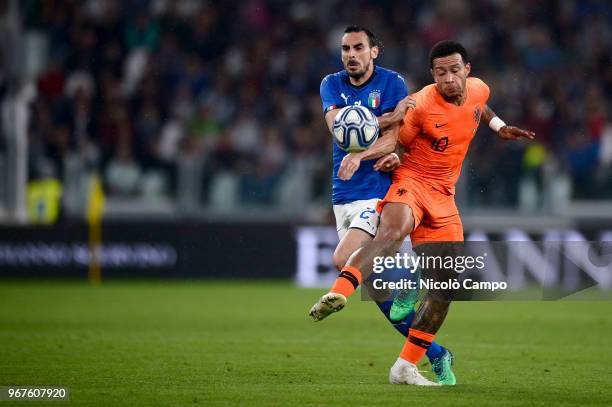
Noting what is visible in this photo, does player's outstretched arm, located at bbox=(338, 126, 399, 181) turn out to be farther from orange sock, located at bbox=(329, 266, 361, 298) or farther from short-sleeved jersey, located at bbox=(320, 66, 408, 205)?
orange sock, located at bbox=(329, 266, 361, 298)

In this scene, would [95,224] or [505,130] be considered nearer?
[505,130]

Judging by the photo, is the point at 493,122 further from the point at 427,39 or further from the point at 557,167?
the point at 427,39

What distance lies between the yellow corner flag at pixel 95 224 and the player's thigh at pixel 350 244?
10.7 m

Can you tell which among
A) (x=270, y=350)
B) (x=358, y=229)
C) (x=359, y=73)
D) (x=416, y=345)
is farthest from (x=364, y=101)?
(x=270, y=350)

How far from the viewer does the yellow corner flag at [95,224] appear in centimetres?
1862

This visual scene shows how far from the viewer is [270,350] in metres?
10.6

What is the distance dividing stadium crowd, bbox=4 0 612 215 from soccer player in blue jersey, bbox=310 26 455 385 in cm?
942

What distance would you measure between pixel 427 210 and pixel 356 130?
75cm

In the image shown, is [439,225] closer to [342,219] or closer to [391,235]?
[391,235]

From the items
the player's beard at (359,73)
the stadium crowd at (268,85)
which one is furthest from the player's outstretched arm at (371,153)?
the stadium crowd at (268,85)

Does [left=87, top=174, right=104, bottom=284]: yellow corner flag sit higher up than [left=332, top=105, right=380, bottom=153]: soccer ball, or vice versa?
[left=332, top=105, right=380, bottom=153]: soccer ball

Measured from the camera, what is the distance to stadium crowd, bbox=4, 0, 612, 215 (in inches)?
736

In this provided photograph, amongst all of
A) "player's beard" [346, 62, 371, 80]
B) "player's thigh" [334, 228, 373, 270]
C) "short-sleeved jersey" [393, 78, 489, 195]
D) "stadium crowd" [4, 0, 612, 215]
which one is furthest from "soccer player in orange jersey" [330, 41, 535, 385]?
"stadium crowd" [4, 0, 612, 215]

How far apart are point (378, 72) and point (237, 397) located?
110 inches
